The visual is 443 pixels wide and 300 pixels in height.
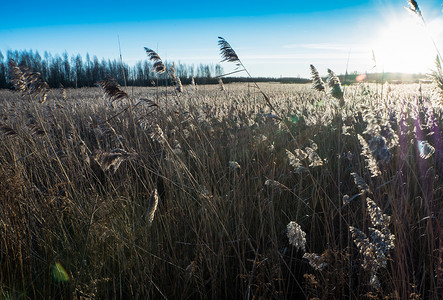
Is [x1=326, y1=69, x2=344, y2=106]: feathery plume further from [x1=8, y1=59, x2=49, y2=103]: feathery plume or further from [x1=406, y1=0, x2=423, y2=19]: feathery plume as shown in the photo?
[x1=8, y1=59, x2=49, y2=103]: feathery plume

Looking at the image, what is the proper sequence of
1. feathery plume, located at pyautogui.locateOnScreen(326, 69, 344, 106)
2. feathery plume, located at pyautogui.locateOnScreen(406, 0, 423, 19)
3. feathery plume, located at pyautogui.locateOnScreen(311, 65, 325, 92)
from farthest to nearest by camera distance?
feathery plume, located at pyautogui.locateOnScreen(311, 65, 325, 92)
feathery plume, located at pyautogui.locateOnScreen(326, 69, 344, 106)
feathery plume, located at pyautogui.locateOnScreen(406, 0, 423, 19)

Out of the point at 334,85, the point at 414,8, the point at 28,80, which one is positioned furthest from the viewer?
the point at 28,80

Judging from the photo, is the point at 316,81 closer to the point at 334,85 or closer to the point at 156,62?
the point at 334,85

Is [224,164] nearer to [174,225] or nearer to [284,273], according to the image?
[174,225]

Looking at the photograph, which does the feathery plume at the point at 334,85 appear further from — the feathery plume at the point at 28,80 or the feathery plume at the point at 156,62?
the feathery plume at the point at 28,80

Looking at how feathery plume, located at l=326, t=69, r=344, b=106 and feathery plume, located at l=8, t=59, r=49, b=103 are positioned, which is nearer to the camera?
feathery plume, located at l=326, t=69, r=344, b=106

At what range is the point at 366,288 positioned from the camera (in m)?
1.97

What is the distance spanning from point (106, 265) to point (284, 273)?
132 centimetres

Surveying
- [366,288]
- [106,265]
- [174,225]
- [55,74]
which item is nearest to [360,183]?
[366,288]

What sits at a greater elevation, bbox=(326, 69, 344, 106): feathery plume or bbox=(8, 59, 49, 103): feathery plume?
bbox=(8, 59, 49, 103): feathery plume

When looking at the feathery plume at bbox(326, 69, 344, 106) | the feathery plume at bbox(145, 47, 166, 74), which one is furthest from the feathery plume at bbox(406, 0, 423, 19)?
the feathery plume at bbox(145, 47, 166, 74)

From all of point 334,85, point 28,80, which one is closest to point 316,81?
point 334,85

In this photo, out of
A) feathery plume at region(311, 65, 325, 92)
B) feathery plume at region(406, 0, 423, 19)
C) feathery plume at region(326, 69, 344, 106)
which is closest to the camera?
feathery plume at region(406, 0, 423, 19)

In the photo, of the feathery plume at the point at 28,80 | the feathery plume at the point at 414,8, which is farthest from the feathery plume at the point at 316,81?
the feathery plume at the point at 28,80
